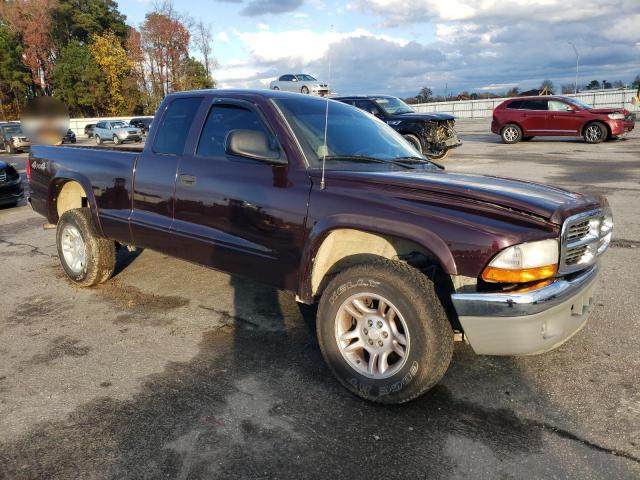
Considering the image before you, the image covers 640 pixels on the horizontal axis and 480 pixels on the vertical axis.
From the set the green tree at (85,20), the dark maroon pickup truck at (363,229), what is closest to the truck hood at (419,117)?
the dark maroon pickup truck at (363,229)

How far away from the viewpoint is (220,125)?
408 centimetres

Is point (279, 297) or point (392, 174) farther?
point (279, 297)

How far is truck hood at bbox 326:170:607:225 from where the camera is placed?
9.25 ft

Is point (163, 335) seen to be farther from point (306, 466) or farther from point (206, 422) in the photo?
point (306, 466)

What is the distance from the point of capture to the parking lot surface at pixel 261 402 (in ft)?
8.45

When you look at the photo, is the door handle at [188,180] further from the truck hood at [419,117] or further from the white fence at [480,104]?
the white fence at [480,104]

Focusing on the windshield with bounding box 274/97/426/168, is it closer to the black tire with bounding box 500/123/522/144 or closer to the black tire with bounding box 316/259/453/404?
the black tire with bounding box 316/259/453/404

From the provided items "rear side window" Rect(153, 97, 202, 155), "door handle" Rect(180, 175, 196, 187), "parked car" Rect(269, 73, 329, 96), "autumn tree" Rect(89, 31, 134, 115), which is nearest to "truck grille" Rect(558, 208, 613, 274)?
"door handle" Rect(180, 175, 196, 187)

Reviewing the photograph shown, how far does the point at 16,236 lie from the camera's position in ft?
26.2

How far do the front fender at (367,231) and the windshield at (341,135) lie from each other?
0.52 m

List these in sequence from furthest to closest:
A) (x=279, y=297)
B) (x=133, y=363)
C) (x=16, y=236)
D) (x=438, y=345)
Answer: (x=16, y=236), (x=279, y=297), (x=133, y=363), (x=438, y=345)

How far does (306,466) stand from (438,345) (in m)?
0.92

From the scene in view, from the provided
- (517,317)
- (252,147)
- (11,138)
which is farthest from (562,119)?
(11,138)

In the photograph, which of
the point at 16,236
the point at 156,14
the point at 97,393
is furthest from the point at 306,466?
the point at 156,14
